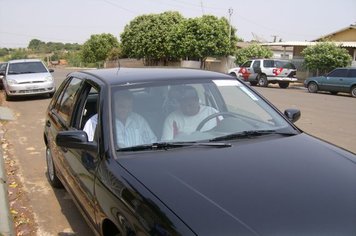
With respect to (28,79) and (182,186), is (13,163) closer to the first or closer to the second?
(182,186)

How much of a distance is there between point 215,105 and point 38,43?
327 ft

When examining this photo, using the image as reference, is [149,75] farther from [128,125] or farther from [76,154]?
[76,154]

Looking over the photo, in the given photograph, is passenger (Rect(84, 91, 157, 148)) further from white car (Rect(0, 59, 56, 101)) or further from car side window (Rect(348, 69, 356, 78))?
car side window (Rect(348, 69, 356, 78))

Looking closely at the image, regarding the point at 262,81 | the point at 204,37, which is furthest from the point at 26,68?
the point at 204,37

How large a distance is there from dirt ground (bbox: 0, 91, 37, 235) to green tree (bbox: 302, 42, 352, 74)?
2357 cm

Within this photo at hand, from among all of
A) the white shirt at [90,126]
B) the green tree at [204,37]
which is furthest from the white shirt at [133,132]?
the green tree at [204,37]

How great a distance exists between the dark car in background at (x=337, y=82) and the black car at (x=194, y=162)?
18.2 metres

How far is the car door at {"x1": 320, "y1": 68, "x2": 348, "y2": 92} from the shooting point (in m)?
→ 21.1

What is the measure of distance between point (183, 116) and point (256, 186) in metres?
1.32

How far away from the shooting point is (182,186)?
7.87ft

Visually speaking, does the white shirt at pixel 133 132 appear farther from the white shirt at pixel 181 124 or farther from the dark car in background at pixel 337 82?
the dark car in background at pixel 337 82

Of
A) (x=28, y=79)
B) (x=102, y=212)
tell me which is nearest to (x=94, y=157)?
(x=102, y=212)

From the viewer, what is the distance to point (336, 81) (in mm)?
21453

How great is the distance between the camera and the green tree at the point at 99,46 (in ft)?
206
